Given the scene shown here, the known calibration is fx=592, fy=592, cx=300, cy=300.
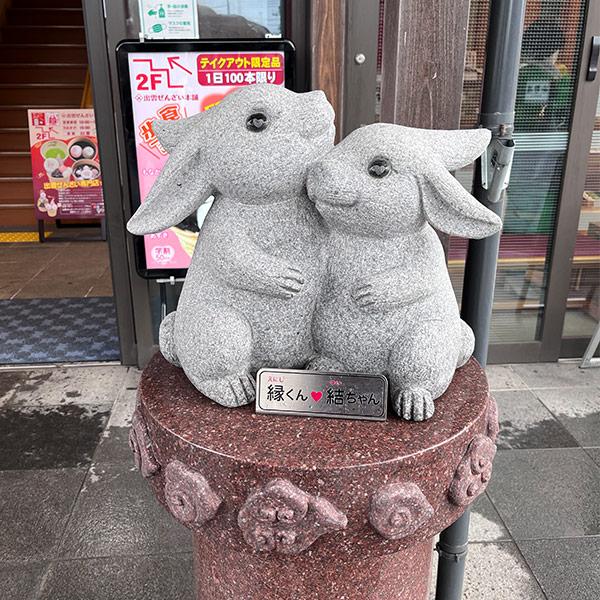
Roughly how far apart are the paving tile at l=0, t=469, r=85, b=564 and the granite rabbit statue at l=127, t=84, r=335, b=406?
1.40 meters

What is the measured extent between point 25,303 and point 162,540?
3214 mm

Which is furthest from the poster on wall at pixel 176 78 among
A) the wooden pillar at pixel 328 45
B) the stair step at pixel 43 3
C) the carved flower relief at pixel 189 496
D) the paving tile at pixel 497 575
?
the stair step at pixel 43 3

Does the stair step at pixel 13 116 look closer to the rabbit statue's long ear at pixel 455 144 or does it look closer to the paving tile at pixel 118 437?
the paving tile at pixel 118 437

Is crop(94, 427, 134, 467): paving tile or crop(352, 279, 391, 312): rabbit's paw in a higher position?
crop(352, 279, 391, 312): rabbit's paw

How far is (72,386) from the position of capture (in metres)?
3.69

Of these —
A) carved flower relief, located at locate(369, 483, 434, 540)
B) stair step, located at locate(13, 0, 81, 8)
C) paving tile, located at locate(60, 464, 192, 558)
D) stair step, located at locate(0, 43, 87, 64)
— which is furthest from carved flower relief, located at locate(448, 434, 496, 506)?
stair step, located at locate(13, 0, 81, 8)

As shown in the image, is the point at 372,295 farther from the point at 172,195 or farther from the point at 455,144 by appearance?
the point at 172,195

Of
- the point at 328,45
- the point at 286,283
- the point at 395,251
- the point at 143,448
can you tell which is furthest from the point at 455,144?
the point at 143,448

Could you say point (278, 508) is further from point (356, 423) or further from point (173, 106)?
point (173, 106)

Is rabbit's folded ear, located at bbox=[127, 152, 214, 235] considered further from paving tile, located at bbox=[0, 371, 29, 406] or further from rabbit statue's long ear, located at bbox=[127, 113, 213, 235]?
paving tile, located at bbox=[0, 371, 29, 406]

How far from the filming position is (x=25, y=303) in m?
4.98

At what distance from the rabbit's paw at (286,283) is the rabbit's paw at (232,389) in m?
0.24

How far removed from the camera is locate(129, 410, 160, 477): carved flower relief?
1562 millimetres

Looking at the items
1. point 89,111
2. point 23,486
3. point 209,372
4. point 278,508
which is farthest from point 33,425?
point 89,111
